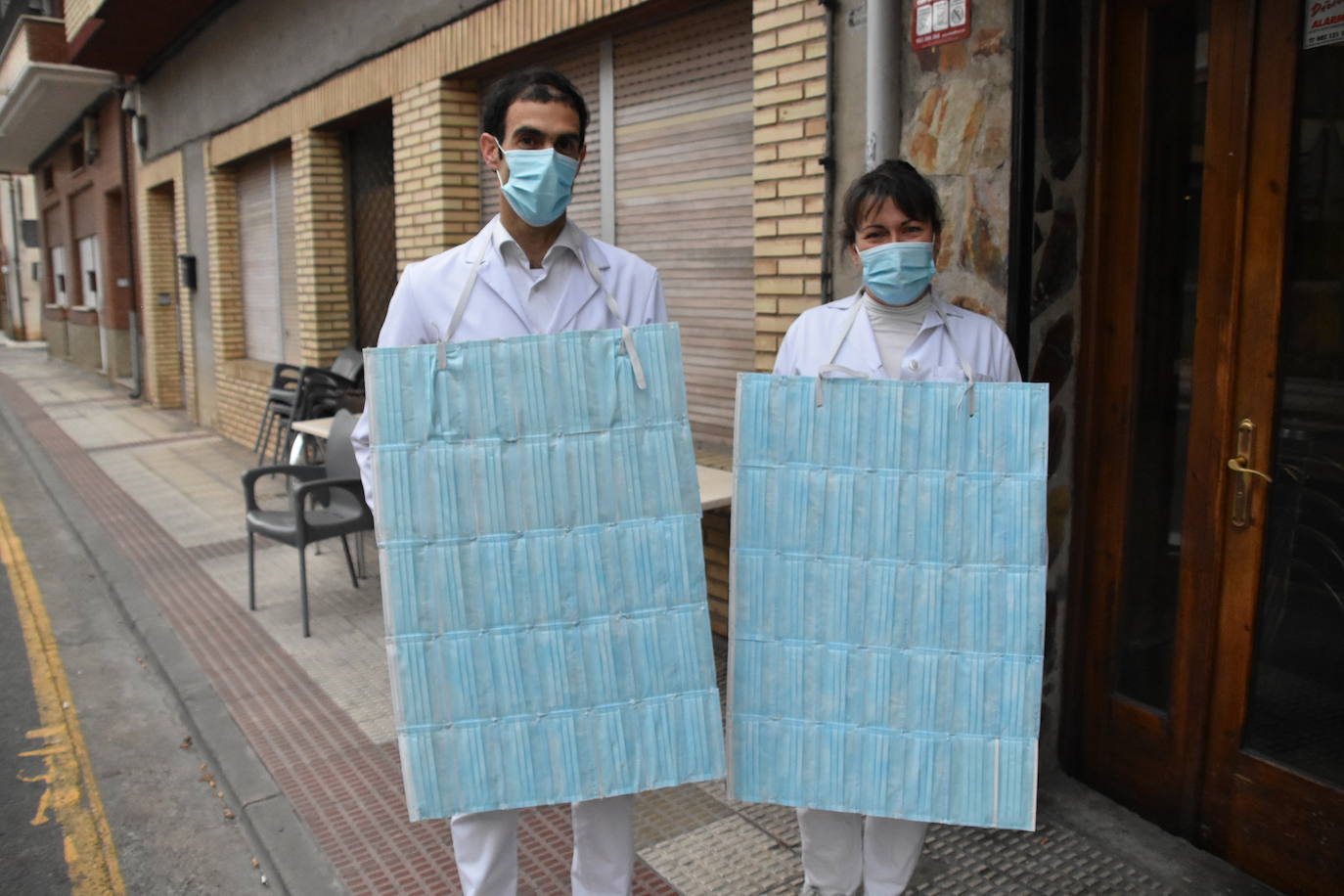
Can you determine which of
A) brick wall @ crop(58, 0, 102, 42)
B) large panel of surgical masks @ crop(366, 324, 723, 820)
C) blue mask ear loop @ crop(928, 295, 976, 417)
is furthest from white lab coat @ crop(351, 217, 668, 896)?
brick wall @ crop(58, 0, 102, 42)

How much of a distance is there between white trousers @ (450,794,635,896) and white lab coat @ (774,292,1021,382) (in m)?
1.07

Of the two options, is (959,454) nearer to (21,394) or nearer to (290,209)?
(290,209)

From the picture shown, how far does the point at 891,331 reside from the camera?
8.38 feet

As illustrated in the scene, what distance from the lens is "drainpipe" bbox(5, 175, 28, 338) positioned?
111 ft

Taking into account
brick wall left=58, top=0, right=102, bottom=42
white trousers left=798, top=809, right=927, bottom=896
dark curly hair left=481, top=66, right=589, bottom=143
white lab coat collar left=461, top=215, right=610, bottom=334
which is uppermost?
brick wall left=58, top=0, right=102, bottom=42

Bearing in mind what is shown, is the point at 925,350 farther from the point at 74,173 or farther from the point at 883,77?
the point at 74,173

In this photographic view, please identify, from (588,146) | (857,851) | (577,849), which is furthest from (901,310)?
(588,146)

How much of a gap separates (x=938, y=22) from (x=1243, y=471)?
1700 mm

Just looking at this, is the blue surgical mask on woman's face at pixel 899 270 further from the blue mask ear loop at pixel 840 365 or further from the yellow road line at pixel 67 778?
the yellow road line at pixel 67 778

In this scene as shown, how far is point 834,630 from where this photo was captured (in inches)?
88.4

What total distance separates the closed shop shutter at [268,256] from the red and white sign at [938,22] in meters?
8.11

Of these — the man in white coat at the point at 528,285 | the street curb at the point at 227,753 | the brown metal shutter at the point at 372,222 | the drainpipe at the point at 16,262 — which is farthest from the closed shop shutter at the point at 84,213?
the man in white coat at the point at 528,285

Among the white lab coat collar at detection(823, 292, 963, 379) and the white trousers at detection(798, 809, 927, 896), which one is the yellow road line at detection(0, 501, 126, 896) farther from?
the white lab coat collar at detection(823, 292, 963, 379)

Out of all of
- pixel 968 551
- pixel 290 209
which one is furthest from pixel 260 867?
pixel 290 209
